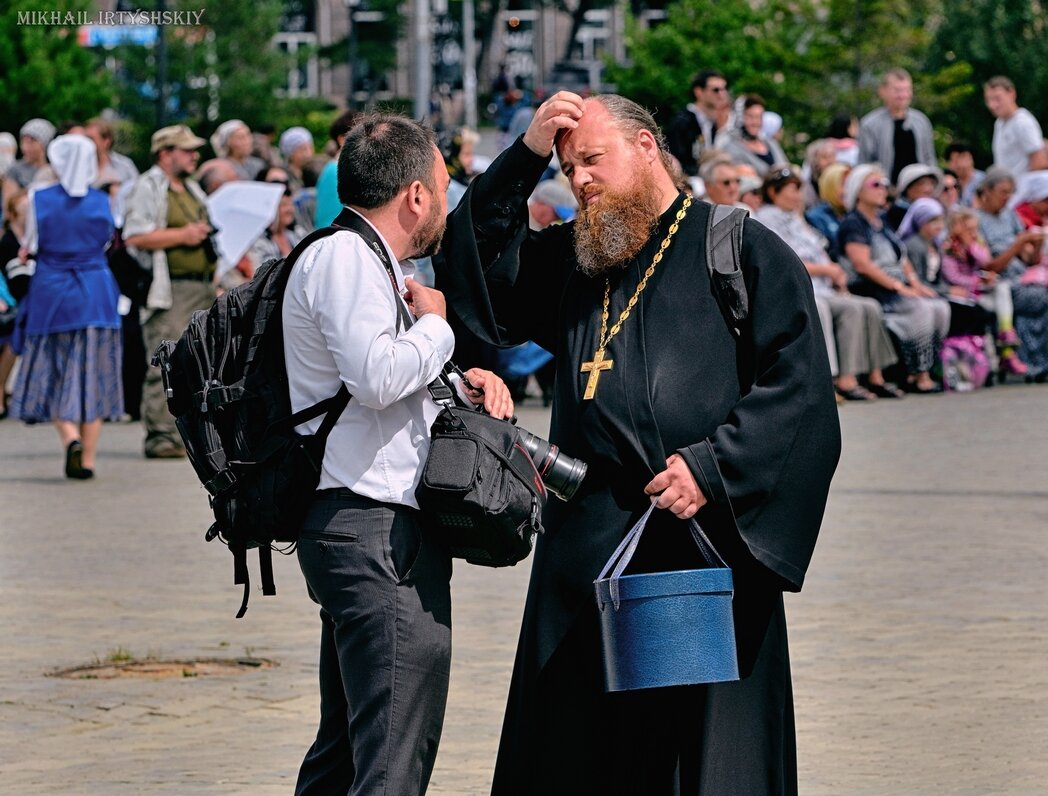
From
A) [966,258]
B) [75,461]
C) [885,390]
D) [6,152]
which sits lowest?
[885,390]

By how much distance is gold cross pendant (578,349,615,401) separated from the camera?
460cm

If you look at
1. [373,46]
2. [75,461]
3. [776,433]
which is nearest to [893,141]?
[75,461]

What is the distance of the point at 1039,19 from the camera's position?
42531mm


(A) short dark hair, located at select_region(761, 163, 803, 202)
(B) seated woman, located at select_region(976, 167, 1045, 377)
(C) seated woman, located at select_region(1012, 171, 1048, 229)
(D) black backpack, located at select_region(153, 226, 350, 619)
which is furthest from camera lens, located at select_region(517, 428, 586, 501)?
(C) seated woman, located at select_region(1012, 171, 1048, 229)

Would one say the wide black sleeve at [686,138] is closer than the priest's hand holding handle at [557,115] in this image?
No

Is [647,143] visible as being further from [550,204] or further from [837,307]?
[837,307]

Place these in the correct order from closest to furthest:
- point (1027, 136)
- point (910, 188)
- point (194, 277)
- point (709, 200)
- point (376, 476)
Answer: point (376, 476) < point (194, 277) < point (709, 200) < point (910, 188) < point (1027, 136)

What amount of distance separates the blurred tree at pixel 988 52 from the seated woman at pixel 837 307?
81.0 ft

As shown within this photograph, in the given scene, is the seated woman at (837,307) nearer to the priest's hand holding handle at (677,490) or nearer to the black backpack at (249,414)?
the priest's hand holding handle at (677,490)

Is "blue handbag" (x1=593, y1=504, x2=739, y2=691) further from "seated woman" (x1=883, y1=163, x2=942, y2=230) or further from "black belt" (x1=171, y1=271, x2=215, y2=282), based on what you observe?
"seated woman" (x1=883, y1=163, x2=942, y2=230)

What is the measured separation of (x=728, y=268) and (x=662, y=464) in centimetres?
44

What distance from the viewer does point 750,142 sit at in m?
17.8

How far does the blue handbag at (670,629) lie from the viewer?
430 cm

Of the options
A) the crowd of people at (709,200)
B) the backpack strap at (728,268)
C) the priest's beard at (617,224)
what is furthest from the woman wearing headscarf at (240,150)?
the backpack strap at (728,268)
